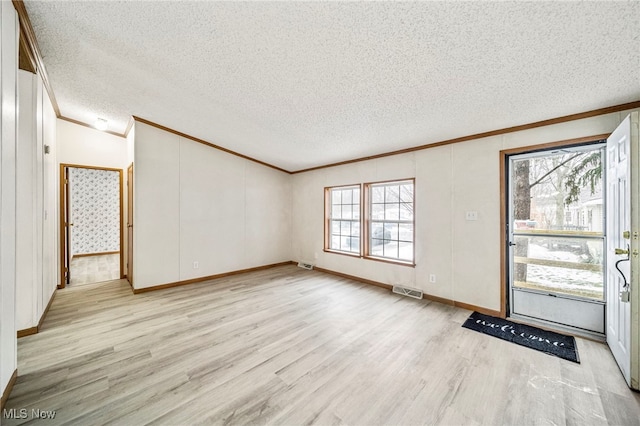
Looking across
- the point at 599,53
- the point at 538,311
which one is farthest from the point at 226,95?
the point at 538,311

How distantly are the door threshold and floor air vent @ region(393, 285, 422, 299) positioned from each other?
1085 mm

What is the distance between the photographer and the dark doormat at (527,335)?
2.28 metres

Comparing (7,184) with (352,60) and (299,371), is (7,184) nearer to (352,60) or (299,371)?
(299,371)

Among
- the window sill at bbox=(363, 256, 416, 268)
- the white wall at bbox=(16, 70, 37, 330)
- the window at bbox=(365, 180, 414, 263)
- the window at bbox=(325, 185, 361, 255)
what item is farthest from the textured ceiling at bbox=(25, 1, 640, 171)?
the window sill at bbox=(363, 256, 416, 268)

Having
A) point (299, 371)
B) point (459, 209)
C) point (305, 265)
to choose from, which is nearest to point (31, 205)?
point (299, 371)

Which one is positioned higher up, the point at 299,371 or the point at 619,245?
the point at 619,245

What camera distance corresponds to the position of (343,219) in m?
5.10

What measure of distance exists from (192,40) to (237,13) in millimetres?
589

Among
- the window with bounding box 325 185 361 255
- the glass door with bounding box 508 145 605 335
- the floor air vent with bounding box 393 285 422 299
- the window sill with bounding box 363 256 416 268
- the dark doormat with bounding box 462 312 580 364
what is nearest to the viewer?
the dark doormat with bounding box 462 312 580 364

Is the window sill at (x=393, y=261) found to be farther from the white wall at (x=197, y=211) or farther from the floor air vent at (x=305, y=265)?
the white wall at (x=197, y=211)

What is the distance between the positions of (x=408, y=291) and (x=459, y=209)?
1.46 m

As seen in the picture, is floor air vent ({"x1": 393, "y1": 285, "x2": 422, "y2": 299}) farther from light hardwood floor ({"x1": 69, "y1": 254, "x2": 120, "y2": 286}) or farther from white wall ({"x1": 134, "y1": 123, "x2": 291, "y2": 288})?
light hardwood floor ({"x1": 69, "y1": 254, "x2": 120, "y2": 286})

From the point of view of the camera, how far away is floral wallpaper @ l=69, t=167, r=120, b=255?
21.5 feet

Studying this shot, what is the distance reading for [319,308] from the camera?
3283mm
